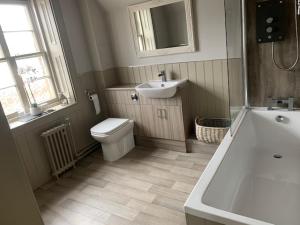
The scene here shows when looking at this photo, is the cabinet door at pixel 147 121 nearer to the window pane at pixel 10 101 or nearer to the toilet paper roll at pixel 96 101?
the toilet paper roll at pixel 96 101

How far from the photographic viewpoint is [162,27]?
302 centimetres

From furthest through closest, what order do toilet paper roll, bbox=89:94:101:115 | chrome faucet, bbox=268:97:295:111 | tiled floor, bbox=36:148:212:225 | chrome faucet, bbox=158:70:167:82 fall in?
toilet paper roll, bbox=89:94:101:115 < chrome faucet, bbox=158:70:167:82 < chrome faucet, bbox=268:97:295:111 < tiled floor, bbox=36:148:212:225

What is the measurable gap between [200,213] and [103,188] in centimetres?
152

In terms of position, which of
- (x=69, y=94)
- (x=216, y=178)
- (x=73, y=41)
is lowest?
(x=216, y=178)

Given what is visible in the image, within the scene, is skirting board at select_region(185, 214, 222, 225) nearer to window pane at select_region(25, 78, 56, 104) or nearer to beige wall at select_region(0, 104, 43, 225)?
beige wall at select_region(0, 104, 43, 225)

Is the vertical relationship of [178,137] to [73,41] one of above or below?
below

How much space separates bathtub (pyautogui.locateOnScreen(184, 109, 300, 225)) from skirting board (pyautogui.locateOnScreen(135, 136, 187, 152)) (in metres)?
0.92

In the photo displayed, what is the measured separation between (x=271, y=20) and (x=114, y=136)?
2072 millimetres

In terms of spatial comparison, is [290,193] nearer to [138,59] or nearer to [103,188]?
[103,188]

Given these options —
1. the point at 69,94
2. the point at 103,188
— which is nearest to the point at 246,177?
the point at 103,188

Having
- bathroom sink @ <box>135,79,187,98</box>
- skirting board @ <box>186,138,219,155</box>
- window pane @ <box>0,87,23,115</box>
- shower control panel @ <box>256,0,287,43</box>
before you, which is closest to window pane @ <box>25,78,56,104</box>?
window pane @ <box>0,87,23,115</box>

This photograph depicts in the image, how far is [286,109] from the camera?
2.34 metres

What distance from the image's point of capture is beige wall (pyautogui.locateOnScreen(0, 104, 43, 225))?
1062mm

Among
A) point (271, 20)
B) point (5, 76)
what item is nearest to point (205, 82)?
point (271, 20)
